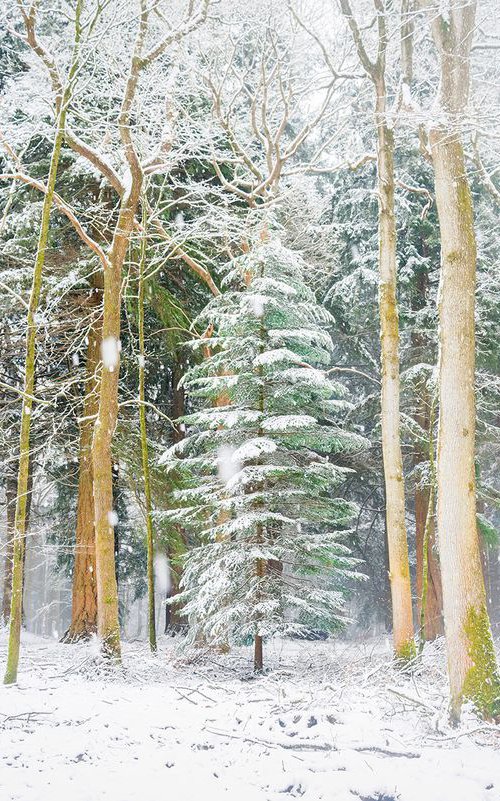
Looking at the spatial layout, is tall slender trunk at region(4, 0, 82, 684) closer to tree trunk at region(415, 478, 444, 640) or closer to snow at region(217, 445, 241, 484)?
snow at region(217, 445, 241, 484)

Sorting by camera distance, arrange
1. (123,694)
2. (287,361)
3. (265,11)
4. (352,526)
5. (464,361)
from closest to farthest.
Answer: (464,361) → (123,694) → (287,361) → (265,11) → (352,526)

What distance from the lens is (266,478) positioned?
802cm

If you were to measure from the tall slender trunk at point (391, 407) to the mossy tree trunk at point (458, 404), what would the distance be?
2.06 meters

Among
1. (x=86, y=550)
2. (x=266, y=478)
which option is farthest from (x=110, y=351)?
(x=86, y=550)

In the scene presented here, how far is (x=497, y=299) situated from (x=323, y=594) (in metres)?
8.51

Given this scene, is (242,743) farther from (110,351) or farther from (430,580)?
(430,580)

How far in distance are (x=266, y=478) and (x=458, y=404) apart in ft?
11.3

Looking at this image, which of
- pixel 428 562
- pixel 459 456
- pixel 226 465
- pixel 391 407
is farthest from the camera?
pixel 428 562

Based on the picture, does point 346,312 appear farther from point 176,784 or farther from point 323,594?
point 176,784

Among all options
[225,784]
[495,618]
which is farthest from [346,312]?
[495,618]

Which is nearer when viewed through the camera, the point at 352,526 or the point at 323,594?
the point at 323,594

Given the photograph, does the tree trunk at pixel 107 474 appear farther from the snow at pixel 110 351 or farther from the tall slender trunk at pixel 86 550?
the tall slender trunk at pixel 86 550

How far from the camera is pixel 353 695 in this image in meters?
5.53

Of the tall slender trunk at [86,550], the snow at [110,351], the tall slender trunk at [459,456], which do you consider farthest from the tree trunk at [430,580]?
the tall slender trunk at [459,456]
